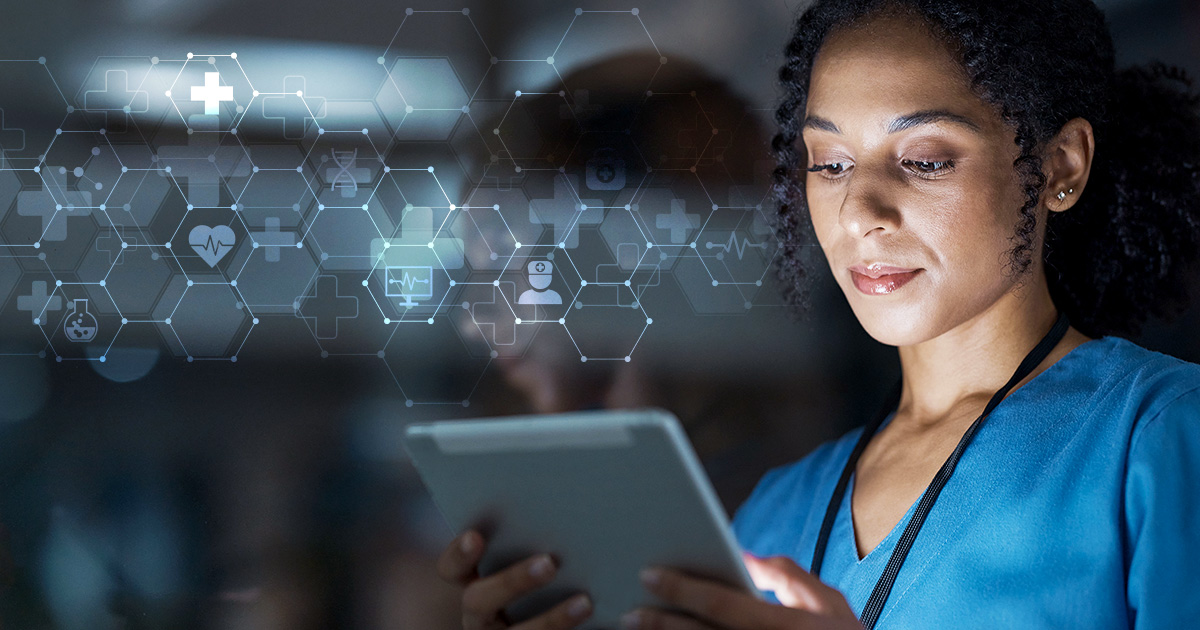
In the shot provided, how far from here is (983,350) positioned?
3.21ft

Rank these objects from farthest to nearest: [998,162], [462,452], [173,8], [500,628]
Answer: [173,8]
[998,162]
[500,628]
[462,452]

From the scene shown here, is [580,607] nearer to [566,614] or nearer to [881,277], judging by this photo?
[566,614]

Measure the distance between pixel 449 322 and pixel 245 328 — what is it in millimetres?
280

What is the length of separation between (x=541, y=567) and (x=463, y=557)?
8 cm

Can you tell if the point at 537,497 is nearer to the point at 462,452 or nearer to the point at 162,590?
the point at 462,452

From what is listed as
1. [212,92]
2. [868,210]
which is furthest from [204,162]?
[868,210]

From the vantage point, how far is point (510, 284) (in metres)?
1.23

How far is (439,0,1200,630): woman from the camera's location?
2.54ft

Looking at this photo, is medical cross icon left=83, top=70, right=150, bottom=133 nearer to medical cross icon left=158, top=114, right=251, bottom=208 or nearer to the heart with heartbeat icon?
medical cross icon left=158, top=114, right=251, bottom=208

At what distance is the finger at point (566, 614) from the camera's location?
2.25 ft

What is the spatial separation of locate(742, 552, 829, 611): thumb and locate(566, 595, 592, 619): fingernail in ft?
0.42

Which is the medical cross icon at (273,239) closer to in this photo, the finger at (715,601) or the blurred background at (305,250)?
the blurred background at (305,250)

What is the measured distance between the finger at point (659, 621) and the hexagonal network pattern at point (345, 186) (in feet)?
2.07

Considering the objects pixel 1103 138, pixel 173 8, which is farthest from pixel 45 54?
pixel 1103 138
